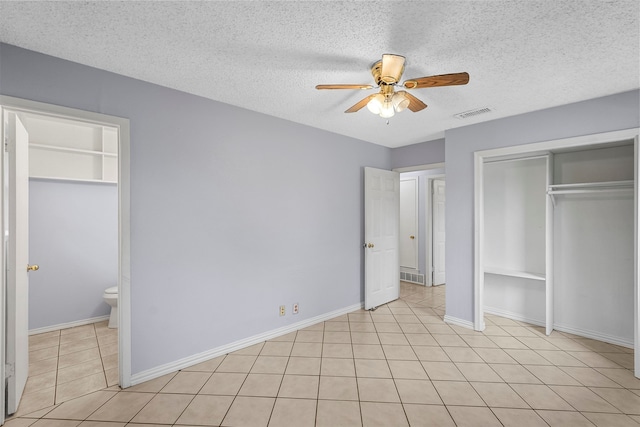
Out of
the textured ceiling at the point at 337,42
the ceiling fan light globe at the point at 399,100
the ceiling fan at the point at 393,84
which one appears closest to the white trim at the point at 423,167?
the textured ceiling at the point at 337,42

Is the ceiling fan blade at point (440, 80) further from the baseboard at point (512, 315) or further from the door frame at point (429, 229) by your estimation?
the door frame at point (429, 229)

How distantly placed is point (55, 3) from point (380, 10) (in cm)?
166

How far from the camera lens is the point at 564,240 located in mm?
3197

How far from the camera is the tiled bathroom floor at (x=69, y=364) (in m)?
2.12

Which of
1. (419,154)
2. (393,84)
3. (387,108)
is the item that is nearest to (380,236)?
(419,154)

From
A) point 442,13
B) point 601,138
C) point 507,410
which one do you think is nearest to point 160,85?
point 442,13

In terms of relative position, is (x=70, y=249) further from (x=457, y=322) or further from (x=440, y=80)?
(x=457, y=322)

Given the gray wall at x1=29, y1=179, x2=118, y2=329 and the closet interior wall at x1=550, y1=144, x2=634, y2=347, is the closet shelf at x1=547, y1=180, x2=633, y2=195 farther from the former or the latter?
the gray wall at x1=29, y1=179, x2=118, y2=329

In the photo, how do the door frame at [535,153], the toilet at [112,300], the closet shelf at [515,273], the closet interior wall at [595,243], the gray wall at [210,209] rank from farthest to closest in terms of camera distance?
the closet shelf at [515,273] → the toilet at [112,300] → the closet interior wall at [595,243] → the door frame at [535,153] → the gray wall at [210,209]

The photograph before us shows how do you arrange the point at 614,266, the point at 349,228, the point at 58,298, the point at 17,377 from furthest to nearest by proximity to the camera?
the point at 349,228 < the point at 58,298 < the point at 614,266 < the point at 17,377

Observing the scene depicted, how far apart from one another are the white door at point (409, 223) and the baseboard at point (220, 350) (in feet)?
7.81

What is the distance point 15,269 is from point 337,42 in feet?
8.46

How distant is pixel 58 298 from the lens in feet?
10.7

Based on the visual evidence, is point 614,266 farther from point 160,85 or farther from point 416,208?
point 160,85
